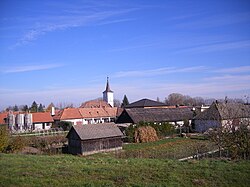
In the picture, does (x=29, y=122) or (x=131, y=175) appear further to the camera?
(x=29, y=122)

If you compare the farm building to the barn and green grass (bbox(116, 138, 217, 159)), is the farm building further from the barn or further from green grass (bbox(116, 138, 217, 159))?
green grass (bbox(116, 138, 217, 159))

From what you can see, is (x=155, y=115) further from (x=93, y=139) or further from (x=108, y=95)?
(x=108, y=95)

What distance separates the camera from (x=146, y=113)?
4772 cm

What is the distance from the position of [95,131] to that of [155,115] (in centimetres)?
1902

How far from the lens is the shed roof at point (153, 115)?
46094 mm

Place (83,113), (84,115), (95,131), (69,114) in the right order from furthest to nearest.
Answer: (83,113) → (84,115) → (69,114) → (95,131)

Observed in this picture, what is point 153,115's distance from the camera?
47.9m

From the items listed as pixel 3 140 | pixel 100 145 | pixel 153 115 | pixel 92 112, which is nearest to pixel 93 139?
pixel 100 145

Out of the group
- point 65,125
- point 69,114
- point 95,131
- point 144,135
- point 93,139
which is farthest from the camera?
point 69,114

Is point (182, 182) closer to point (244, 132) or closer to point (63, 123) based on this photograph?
point (244, 132)

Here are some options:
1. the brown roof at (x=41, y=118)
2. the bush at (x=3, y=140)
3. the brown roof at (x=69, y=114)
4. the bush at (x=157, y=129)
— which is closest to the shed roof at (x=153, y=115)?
the bush at (x=157, y=129)

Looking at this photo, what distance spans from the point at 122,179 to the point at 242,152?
32.3 feet

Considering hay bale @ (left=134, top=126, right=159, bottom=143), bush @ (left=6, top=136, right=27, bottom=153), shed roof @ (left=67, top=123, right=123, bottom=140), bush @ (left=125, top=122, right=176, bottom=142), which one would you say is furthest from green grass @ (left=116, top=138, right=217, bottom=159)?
bush @ (left=6, top=136, right=27, bottom=153)

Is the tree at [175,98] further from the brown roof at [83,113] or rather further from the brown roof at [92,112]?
the brown roof at [92,112]
